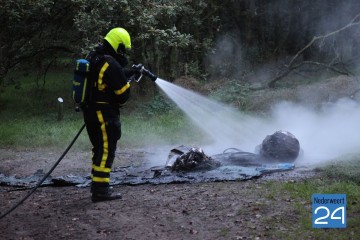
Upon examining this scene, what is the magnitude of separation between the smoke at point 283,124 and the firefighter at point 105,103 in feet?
9.96

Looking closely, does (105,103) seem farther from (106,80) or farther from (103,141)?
(103,141)

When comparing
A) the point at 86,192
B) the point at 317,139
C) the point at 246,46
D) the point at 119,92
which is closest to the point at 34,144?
the point at 86,192

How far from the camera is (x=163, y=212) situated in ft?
17.1

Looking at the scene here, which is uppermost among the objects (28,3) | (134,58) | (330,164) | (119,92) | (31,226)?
(28,3)

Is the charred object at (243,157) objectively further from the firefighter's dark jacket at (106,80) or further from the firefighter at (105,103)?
the firefighter's dark jacket at (106,80)

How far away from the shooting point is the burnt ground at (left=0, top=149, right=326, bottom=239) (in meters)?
4.61

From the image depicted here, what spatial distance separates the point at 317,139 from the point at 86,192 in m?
4.52

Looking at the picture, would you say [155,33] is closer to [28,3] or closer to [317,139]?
[28,3]

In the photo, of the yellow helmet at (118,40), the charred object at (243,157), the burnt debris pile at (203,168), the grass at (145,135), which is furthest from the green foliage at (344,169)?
the yellow helmet at (118,40)

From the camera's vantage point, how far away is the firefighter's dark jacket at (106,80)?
5.57 metres

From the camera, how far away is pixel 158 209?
5.33m

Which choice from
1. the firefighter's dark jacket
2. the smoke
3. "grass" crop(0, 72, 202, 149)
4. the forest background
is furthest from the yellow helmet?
the forest background

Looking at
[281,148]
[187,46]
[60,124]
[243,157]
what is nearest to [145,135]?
[60,124]

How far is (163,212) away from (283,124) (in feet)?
18.7
